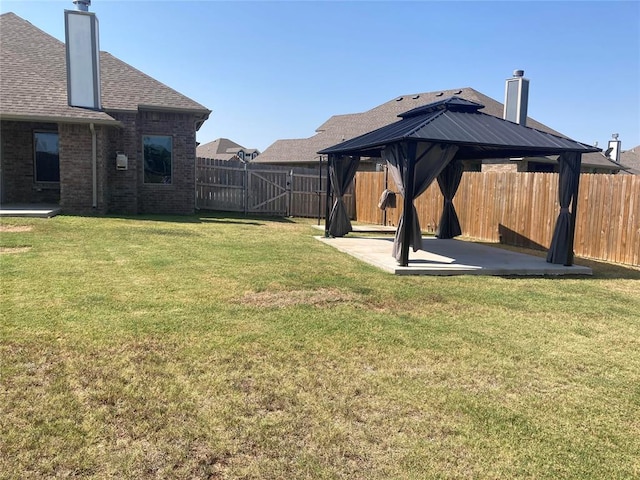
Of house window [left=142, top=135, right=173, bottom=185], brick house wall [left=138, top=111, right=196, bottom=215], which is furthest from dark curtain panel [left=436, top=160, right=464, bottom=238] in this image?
house window [left=142, top=135, right=173, bottom=185]

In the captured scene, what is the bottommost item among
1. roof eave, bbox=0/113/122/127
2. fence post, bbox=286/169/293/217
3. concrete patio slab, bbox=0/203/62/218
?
concrete patio slab, bbox=0/203/62/218

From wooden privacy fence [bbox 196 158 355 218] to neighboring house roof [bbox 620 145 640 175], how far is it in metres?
26.3

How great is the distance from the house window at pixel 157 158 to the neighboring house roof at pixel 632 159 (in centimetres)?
3190

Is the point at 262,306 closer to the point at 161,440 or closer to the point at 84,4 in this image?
the point at 161,440

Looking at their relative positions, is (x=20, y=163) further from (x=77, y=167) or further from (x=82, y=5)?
(x=82, y=5)

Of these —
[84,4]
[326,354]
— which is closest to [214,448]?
[326,354]

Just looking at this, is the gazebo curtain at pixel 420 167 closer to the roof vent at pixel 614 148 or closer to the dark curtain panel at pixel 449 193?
the dark curtain panel at pixel 449 193

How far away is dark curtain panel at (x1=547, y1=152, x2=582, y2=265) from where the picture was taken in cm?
880

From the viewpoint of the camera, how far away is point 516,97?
1608cm

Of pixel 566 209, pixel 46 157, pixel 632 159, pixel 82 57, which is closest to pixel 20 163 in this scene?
pixel 46 157

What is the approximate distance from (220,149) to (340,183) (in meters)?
45.5

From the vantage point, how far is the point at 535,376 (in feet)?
12.8

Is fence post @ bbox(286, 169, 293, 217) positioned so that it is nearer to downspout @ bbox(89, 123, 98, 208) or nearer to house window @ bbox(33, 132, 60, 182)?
downspout @ bbox(89, 123, 98, 208)

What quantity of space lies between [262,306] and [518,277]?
15.6ft
